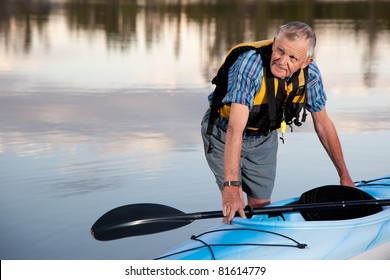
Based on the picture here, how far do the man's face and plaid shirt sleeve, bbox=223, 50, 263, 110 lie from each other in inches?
2.9

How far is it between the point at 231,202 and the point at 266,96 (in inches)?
21.3

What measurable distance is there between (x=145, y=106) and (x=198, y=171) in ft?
8.90

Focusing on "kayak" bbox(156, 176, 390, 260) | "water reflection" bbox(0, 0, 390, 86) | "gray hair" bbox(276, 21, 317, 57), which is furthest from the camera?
"water reflection" bbox(0, 0, 390, 86)

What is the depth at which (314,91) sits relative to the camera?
15.6ft

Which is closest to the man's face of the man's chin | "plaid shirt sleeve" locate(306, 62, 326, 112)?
the man's chin

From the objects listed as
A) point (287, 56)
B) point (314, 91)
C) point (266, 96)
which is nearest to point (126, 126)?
point (314, 91)

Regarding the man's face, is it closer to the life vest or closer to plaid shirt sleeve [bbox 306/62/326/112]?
the life vest

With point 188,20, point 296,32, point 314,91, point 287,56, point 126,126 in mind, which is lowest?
point 188,20

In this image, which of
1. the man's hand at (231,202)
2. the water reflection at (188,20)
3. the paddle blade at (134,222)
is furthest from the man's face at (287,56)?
the water reflection at (188,20)

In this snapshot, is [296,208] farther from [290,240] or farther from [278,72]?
[278,72]

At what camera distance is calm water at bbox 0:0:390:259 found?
5863 mm

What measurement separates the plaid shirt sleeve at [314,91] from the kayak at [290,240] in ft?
1.85

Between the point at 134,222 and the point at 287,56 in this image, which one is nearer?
the point at 287,56

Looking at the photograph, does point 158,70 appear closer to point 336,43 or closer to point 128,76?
point 128,76
